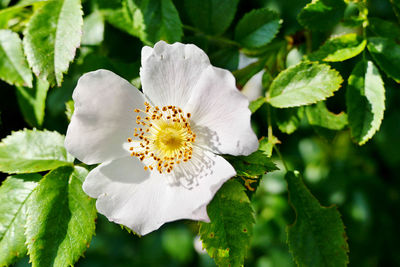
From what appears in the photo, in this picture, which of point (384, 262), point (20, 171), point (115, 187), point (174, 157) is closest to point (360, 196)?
point (384, 262)

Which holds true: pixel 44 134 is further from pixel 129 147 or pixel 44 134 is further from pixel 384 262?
pixel 384 262

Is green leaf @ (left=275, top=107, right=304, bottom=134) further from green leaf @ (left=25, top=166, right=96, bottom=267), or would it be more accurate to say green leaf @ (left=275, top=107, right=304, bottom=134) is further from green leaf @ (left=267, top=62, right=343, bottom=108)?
green leaf @ (left=25, top=166, right=96, bottom=267)

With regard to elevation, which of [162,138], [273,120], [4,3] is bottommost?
[273,120]

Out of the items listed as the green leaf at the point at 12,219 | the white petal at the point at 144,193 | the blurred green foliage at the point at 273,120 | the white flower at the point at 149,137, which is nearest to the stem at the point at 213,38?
the blurred green foliage at the point at 273,120

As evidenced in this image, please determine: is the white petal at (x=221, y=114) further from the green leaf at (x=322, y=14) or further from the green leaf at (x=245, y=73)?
the green leaf at (x=322, y=14)

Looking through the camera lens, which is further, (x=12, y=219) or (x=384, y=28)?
(x=384, y=28)

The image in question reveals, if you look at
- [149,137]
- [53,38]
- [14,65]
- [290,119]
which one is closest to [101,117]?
[149,137]

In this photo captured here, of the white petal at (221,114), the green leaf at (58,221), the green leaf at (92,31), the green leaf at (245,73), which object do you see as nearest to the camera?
the white petal at (221,114)

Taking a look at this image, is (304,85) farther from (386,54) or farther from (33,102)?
(33,102)
